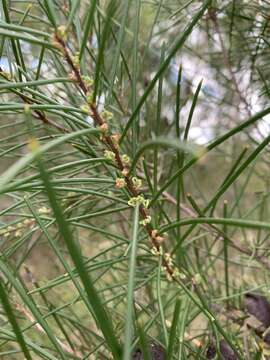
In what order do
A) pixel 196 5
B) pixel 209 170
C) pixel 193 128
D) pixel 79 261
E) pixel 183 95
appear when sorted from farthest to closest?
1. pixel 209 170
2. pixel 193 128
3. pixel 183 95
4. pixel 196 5
5. pixel 79 261

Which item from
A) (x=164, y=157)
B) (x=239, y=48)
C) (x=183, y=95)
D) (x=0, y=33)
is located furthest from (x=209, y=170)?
(x=0, y=33)

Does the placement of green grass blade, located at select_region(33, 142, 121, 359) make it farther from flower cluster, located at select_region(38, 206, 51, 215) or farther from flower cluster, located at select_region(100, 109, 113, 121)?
flower cluster, located at select_region(38, 206, 51, 215)

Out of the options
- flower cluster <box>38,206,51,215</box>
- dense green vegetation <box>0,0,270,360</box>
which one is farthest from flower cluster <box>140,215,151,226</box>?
flower cluster <box>38,206,51,215</box>

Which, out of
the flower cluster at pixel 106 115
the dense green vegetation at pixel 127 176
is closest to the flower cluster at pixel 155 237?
the dense green vegetation at pixel 127 176

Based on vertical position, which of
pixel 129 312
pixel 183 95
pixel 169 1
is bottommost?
pixel 129 312

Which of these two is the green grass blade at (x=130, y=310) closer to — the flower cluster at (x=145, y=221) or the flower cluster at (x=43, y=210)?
the flower cluster at (x=145, y=221)

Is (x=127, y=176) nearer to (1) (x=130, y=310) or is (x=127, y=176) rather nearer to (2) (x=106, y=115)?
(2) (x=106, y=115)

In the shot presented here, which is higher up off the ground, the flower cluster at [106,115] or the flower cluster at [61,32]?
the flower cluster at [61,32]

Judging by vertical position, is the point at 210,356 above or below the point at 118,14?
below

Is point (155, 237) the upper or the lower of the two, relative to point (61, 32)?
lower

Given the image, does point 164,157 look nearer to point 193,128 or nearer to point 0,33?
point 193,128

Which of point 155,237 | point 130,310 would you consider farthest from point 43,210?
point 130,310
